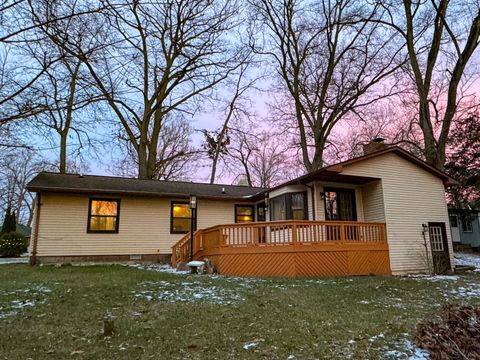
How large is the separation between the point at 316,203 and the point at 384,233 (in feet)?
7.79

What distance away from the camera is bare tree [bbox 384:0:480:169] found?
1413 cm

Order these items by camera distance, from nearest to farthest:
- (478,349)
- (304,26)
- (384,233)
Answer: (478,349) → (384,233) → (304,26)

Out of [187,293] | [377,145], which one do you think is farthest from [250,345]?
[377,145]

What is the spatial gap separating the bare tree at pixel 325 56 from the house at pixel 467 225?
395 inches

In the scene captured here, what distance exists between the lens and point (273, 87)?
825 inches

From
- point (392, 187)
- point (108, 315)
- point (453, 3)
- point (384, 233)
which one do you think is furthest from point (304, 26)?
point (108, 315)

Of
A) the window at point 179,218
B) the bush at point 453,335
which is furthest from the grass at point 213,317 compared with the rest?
the window at point 179,218

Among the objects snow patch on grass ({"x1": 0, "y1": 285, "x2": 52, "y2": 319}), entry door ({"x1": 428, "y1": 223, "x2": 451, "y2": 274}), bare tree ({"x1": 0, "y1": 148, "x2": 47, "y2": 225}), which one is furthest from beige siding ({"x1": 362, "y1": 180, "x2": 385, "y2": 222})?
bare tree ({"x1": 0, "y1": 148, "x2": 47, "y2": 225})

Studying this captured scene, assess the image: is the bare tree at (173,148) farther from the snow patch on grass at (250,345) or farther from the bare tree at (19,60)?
the snow patch on grass at (250,345)

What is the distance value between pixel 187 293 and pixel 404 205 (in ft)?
28.0

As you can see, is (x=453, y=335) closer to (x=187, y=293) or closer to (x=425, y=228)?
(x=187, y=293)

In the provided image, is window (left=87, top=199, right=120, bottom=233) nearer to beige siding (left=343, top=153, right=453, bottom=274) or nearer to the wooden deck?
the wooden deck

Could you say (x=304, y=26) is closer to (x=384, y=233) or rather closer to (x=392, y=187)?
(x=392, y=187)

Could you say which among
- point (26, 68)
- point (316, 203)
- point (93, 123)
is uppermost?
point (26, 68)
